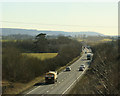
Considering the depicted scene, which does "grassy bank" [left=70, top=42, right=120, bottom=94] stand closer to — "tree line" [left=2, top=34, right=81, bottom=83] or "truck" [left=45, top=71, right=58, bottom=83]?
"tree line" [left=2, top=34, right=81, bottom=83]

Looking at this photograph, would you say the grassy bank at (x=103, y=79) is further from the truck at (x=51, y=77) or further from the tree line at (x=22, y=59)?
the truck at (x=51, y=77)

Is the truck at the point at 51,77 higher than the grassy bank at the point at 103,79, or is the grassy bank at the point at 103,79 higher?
the grassy bank at the point at 103,79

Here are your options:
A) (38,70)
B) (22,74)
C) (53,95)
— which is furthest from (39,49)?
(53,95)

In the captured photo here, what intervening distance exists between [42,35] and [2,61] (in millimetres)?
5622

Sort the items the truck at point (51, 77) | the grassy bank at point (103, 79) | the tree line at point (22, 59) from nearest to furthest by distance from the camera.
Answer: the grassy bank at point (103, 79)
the tree line at point (22, 59)
the truck at point (51, 77)

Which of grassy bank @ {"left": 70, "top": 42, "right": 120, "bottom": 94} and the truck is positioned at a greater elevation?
grassy bank @ {"left": 70, "top": 42, "right": 120, "bottom": 94}

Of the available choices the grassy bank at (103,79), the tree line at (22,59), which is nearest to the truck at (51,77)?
the tree line at (22,59)

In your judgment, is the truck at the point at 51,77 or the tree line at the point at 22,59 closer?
the tree line at the point at 22,59

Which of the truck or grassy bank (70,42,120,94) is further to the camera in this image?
the truck

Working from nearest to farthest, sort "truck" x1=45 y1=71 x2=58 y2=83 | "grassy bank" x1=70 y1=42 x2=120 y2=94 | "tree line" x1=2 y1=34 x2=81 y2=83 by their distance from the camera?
"grassy bank" x1=70 y1=42 x2=120 y2=94 < "tree line" x1=2 y1=34 x2=81 y2=83 < "truck" x1=45 y1=71 x2=58 y2=83


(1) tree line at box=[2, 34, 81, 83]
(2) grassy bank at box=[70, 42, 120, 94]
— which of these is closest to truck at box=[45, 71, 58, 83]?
(1) tree line at box=[2, 34, 81, 83]

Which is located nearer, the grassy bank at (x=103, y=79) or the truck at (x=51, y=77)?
the grassy bank at (x=103, y=79)

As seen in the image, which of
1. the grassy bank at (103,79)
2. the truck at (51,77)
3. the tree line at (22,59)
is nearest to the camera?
the grassy bank at (103,79)

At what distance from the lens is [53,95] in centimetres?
2073
